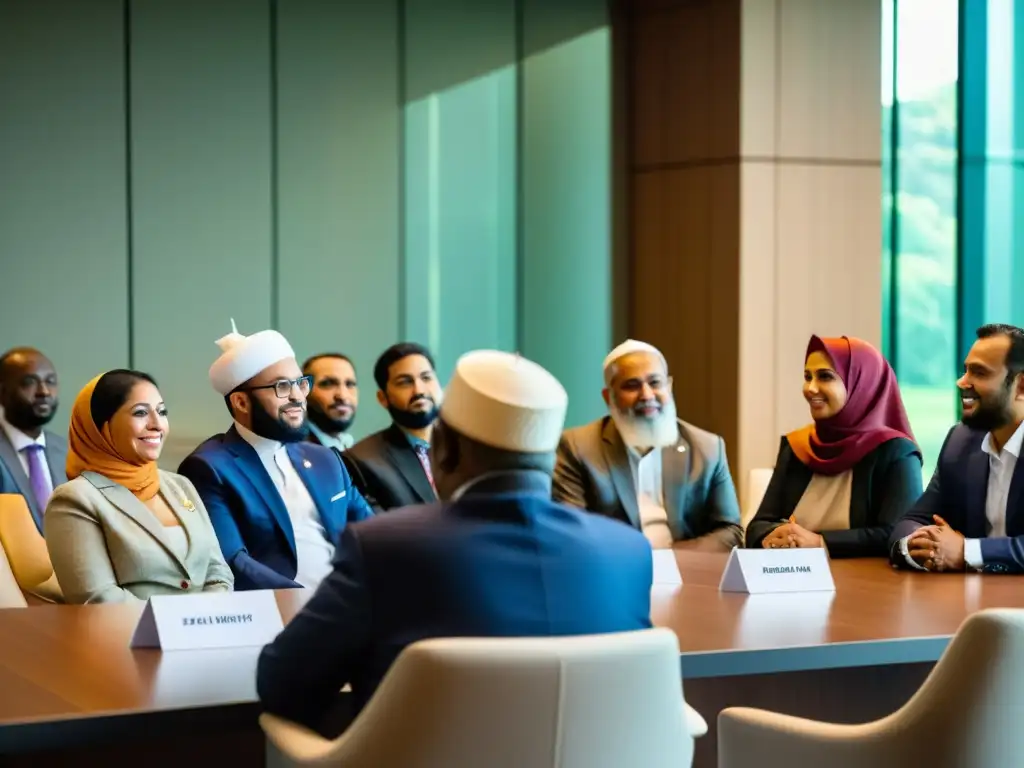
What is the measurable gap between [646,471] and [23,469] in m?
2.45

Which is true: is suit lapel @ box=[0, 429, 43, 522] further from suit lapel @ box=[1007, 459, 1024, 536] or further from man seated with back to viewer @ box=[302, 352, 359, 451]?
suit lapel @ box=[1007, 459, 1024, 536]

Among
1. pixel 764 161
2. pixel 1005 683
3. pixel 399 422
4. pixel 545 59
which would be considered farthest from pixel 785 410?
pixel 1005 683

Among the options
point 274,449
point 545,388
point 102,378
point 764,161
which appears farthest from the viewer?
point 764,161

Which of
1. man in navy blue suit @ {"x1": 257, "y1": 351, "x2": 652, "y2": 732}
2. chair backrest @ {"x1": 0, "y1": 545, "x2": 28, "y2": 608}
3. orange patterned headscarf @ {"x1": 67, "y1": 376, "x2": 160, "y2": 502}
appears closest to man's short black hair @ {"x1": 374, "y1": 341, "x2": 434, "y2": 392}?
orange patterned headscarf @ {"x1": 67, "y1": 376, "x2": 160, "y2": 502}

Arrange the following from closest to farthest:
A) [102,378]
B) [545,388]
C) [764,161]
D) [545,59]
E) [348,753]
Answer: [348,753]
[545,388]
[102,378]
[764,161]
[545,59]

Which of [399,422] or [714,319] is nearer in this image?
[399,422]

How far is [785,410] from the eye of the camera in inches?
350

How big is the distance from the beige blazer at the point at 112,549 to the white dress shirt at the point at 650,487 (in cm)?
182

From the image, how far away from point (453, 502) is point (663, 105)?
7239 mm

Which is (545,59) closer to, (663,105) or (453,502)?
(663,105)

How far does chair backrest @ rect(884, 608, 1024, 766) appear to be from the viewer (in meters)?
2.56

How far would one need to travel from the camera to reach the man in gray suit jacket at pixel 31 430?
614 centimetres

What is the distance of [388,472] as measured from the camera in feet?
18.6

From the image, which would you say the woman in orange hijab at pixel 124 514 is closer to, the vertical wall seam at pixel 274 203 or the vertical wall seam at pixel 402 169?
the vertical wall seam at pixel 274 203
